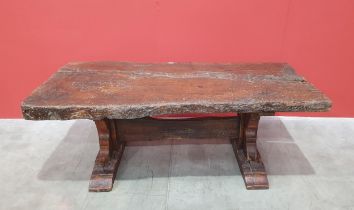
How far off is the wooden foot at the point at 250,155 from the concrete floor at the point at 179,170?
2.4 inches

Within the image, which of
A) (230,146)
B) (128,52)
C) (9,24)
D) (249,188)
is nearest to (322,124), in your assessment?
(230,146)

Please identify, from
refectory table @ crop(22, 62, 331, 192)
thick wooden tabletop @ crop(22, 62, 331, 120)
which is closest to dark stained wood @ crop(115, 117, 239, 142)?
refectory table @ crop(22, 62, 331, 192)

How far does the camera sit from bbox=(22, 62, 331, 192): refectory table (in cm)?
160

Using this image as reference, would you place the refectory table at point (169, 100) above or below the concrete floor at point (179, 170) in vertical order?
above

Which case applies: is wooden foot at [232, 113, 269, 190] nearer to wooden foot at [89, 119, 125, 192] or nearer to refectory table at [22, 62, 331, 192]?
refectory table at [22, 62, 331, 192]

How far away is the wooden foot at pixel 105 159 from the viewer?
6.36ft

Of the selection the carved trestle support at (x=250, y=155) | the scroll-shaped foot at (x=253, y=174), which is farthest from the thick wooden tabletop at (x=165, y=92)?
the scroll-shaped foot at (x=253, y=174)

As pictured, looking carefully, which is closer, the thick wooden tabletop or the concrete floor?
the thick wooden tabletop

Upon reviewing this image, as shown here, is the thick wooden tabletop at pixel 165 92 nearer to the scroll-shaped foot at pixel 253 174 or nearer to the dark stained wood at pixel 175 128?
the dark stained wood at pixel 175 128

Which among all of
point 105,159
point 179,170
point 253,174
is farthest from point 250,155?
point 105,159

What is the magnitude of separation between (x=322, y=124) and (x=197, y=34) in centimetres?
133

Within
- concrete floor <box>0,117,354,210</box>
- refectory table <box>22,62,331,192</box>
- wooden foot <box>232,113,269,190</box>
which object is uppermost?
refectory table <box>22,62,331,192</box>

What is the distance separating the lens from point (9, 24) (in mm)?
2391

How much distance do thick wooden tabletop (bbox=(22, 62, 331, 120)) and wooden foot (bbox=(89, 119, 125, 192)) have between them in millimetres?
292
